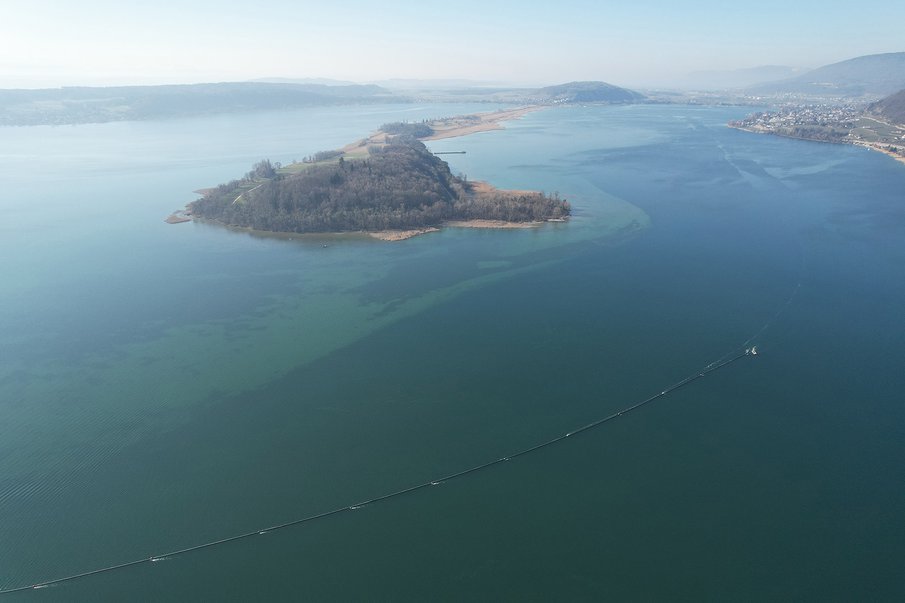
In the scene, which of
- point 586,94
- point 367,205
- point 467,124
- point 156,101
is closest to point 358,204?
point 367,205

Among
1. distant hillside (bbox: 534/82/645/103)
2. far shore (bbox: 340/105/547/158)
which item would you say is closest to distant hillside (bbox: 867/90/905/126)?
far shore (bbox: 340/105/547/158)

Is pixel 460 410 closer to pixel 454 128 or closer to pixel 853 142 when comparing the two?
pixel 853 142

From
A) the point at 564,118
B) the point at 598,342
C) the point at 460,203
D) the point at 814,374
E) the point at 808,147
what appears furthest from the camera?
the point at 564,118

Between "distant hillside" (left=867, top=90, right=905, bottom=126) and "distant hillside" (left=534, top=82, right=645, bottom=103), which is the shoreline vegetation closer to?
"distant hillside" (left=867, top=90, right=905, bottom=126)

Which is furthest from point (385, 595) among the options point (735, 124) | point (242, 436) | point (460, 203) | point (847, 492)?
point (735, 124)

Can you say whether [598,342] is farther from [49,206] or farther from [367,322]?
[49,206]
